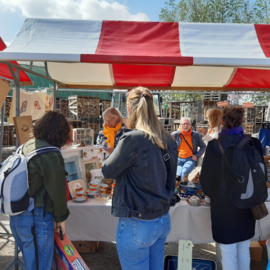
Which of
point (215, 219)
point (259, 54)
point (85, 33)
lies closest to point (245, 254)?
point (215, 219)

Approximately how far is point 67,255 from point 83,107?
8.27 m

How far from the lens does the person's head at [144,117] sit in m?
1.46

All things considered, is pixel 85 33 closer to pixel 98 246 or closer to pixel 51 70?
pixel 51 70

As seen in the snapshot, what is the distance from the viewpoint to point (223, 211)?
6.67 feet

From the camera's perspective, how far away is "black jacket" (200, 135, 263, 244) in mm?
2006

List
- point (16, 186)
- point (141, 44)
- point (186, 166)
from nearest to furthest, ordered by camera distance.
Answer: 1. point (16, 186)
2. point (141, 44)
3. point (186, 166)

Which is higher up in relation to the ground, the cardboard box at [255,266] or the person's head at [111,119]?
the person's head at [111,119]

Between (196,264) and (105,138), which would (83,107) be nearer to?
(105,138)

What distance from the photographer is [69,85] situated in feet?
14.0

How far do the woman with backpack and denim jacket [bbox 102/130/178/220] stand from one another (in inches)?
28.1

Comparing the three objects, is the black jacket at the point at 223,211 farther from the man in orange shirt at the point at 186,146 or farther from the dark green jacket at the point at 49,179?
the man in orange shirt at the point at 186,146

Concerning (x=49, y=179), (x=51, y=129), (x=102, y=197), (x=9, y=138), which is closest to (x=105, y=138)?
(x=102, y=197)

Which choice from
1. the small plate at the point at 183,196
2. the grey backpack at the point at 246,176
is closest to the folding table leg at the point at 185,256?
the small plate at the point at 183,196

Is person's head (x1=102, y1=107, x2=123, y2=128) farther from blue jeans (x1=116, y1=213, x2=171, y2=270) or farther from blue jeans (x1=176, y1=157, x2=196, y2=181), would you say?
blue jeans (x1=116, y1=213, x2=171, y2=270)
